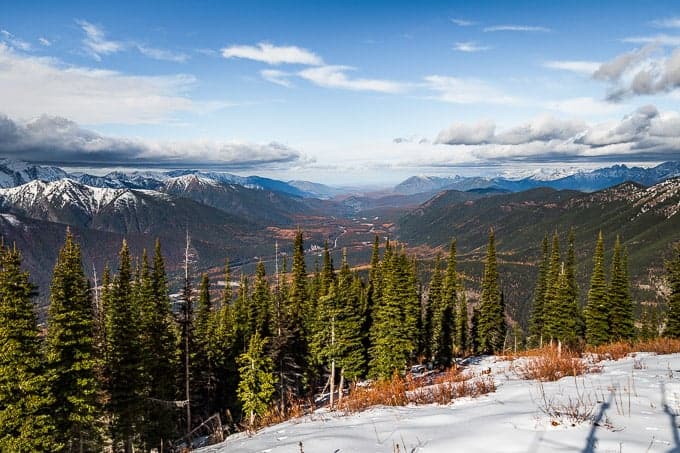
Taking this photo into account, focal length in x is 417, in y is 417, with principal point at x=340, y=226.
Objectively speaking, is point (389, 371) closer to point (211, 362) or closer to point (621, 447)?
point (211, 362)

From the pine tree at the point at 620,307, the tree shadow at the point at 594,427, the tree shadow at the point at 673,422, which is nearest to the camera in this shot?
the tree shadow at the point at 673,422

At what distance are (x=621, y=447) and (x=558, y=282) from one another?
57.9 m

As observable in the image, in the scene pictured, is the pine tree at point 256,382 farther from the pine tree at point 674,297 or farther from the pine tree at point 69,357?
the pine tree at point 674,297

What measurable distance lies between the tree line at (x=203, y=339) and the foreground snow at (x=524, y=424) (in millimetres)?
5859

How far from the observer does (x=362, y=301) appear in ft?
193

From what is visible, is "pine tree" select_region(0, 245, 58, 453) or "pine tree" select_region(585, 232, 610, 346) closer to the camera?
"pine tree" select_region(0, 245, 58, 453)

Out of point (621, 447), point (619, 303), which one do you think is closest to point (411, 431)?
point (621, 447)

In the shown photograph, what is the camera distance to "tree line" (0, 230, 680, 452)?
71.6 ft

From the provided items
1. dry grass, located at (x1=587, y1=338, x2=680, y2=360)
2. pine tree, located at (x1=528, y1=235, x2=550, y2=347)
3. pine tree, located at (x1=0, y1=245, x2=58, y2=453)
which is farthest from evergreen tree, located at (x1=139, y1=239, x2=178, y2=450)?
pine tree, located at (x1=528, y1=235, x2=550, y2=347)

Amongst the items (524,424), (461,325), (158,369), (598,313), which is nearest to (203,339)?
(158,369)

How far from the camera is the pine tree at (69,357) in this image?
22781mm

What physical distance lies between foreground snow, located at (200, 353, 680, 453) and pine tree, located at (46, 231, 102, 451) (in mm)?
19739

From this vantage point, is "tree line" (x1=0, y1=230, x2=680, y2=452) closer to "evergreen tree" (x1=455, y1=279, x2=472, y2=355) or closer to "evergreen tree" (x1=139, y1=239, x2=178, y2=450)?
"evergreen tree" (x1=139, y1=239, x2=178, y2=450)

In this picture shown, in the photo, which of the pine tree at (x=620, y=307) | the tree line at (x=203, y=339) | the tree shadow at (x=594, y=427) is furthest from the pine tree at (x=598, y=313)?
the tree shadow at (x=594, y=427)
